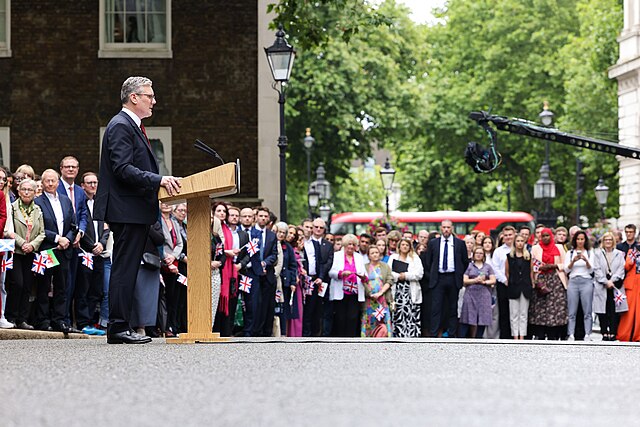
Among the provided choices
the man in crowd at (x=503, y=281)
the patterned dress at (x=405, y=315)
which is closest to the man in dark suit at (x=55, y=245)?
the patterned dress at (x=405, y=315)

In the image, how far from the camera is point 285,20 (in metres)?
21.5

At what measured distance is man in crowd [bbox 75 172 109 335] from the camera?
16094mm

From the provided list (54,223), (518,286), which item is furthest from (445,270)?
(54,223)

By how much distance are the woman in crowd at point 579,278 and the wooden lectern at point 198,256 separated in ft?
42.1

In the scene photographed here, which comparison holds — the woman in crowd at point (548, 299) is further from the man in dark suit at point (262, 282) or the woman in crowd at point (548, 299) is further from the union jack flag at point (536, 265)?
the man in dark suit at point (262, 282)

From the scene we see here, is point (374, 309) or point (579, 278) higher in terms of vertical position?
point (579, 278)

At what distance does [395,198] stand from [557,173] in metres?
77.8

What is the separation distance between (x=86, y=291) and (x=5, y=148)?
1259cm

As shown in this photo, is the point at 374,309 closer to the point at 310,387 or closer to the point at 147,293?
the point at 147,293

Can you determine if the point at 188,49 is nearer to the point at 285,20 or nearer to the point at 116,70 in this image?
the point at 116,70

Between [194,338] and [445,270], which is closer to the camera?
[194,338]

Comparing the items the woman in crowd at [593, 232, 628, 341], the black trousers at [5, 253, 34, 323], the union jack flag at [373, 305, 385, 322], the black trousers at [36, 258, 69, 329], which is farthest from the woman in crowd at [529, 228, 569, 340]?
the black trousers at [5, 253, 34, 323]

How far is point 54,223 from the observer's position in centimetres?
1559

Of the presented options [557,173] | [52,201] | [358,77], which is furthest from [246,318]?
[557,173]
